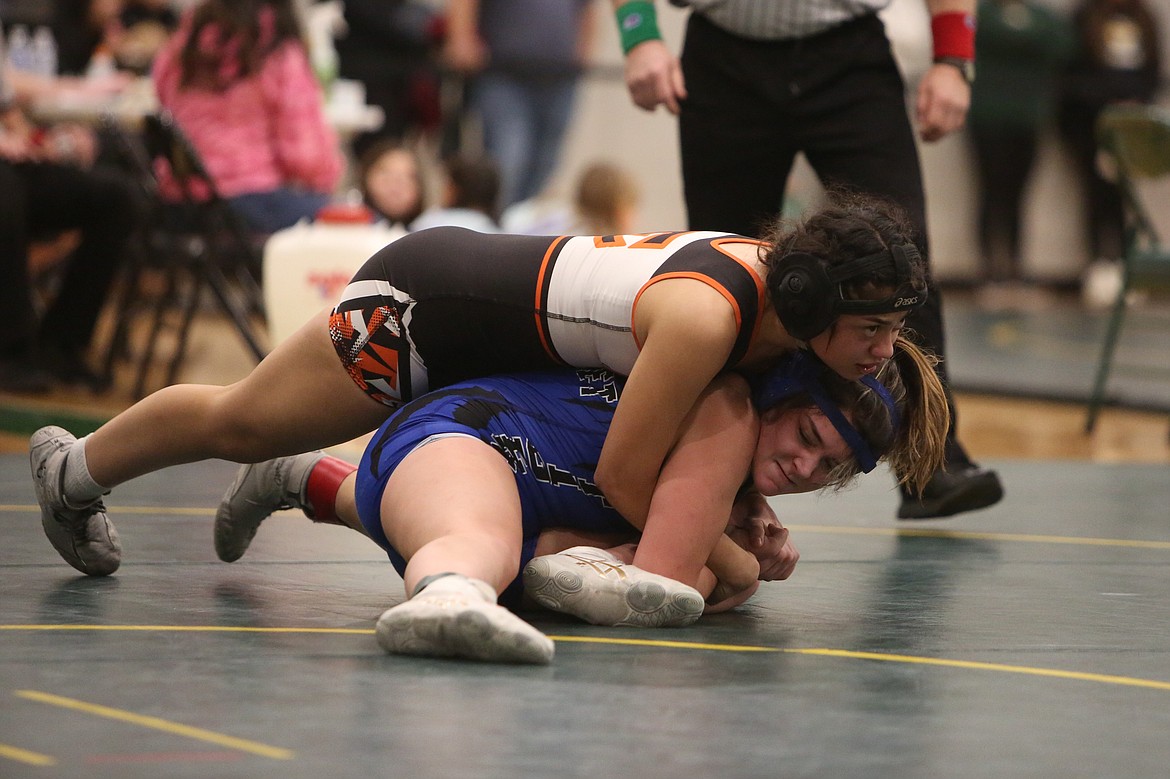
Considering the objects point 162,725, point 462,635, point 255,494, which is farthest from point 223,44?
point 162,725

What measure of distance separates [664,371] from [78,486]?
0.96 m

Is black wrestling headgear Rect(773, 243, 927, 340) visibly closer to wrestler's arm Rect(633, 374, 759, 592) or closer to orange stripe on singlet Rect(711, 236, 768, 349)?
orange stripe on singlet Rect(711, 236, 768, 349)

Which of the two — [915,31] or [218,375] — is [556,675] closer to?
[915,31]

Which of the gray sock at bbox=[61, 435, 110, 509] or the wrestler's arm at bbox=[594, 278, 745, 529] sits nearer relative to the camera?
the wrestler's arm at bbox=[594, 278, 745, 529]

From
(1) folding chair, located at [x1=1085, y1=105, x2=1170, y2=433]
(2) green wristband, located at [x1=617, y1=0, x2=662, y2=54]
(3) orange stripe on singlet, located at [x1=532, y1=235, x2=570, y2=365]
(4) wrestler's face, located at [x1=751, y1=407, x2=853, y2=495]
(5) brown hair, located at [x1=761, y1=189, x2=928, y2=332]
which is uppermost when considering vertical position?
(2) green wristband, located at [x1=617, y1=0, x2=662, y2=54]

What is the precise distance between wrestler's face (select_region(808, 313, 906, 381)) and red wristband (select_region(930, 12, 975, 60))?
1.25m

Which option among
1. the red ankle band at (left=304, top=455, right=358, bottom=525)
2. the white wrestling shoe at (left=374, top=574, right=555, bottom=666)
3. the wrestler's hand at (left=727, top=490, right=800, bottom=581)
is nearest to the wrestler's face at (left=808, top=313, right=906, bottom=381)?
the wrestler's hand at (left=727, top=490, right=800, bottom=581)

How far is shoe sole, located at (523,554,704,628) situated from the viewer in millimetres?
2268

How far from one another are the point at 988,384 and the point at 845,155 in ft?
11.9

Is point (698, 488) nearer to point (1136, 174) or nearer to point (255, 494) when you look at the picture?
point (255, 494)

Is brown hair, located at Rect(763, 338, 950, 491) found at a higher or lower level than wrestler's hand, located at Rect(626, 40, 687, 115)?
lower

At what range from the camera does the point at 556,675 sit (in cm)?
196

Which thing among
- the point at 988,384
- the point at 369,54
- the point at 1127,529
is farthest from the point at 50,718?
the point at 369,54

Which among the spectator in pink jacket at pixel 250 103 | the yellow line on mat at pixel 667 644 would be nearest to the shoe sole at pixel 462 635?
the yellow line on mat at pixel 667 644
